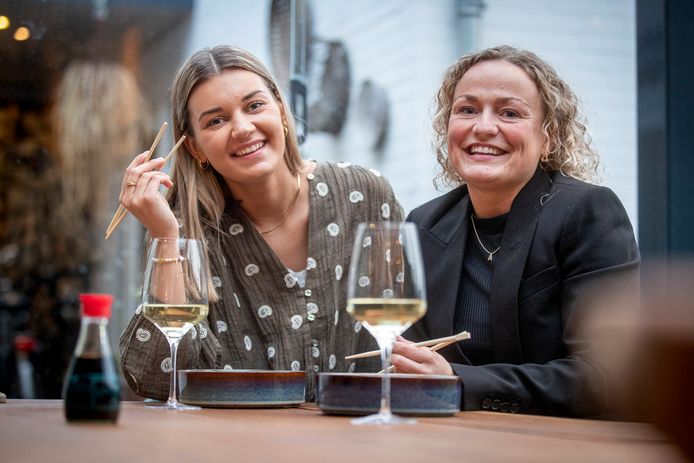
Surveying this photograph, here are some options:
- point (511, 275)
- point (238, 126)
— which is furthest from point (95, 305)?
point (238, 126)

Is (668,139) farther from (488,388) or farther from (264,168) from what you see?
(488,388)

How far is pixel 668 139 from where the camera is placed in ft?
10.4

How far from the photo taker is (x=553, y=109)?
2.34 meters

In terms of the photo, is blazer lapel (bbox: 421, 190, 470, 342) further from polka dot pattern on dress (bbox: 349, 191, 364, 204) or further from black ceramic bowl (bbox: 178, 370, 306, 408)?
black ceramic bowl (bbox: 178, 370, 306, 408)

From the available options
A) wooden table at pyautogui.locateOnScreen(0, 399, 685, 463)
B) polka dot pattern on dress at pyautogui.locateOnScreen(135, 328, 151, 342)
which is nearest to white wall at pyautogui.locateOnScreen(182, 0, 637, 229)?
polka dot pattern on dress at pyautogui.locateOnScreen(135, 328, 151, 342)

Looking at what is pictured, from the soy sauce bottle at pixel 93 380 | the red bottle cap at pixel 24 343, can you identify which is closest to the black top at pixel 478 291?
the soy sauce bottle at pixel 93 380

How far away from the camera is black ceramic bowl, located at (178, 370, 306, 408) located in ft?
5.32

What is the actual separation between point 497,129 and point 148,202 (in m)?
0.79

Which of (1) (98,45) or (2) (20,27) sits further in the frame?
(1) (98,45)

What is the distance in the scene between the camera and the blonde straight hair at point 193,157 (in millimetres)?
2484

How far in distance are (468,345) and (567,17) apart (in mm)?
2370

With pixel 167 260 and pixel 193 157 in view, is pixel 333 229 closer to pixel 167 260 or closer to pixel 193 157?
pixel 193 157

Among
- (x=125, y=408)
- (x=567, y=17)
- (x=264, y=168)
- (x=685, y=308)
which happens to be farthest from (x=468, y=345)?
(x=567, y=17)

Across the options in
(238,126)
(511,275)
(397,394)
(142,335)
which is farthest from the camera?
(238,126)
